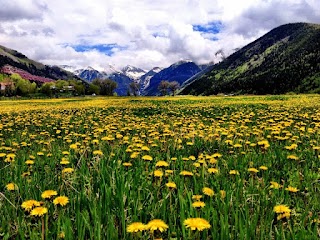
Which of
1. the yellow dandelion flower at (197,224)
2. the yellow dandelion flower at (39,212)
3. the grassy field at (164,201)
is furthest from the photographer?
the grassy field at (164,201)

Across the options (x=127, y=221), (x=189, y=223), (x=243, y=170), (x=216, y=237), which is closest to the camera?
(x=189, y=223)

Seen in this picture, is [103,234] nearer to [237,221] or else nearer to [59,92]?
[237,221]

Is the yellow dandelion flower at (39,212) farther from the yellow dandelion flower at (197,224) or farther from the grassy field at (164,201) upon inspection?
the yellow dandelion flower at (197,224)

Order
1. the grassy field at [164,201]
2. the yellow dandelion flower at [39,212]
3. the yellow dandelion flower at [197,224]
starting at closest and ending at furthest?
1. the yellow dandelion flower at [197,224]
2. the yellow dandelion flower at [39,212]
3. the grassy field at [164,201]

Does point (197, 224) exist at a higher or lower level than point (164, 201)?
higher

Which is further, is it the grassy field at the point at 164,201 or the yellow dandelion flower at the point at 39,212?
the grassy field at the point at 164,201

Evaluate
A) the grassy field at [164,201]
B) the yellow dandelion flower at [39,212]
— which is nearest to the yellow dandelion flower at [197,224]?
the grassy field at [164,201]

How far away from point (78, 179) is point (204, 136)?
440 cm

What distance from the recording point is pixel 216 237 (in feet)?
9.27

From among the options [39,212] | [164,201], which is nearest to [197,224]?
[164,201]

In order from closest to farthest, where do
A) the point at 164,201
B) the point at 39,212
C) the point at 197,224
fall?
the point at 197,224 → the point at 39,212 → the point at 164,201

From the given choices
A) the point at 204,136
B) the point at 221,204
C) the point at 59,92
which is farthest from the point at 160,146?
the point at 59,92

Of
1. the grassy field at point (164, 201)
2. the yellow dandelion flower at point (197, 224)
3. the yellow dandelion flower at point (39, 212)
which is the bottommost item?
the grassy field at point (164, 201)

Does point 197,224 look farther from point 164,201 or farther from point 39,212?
point 39,212
